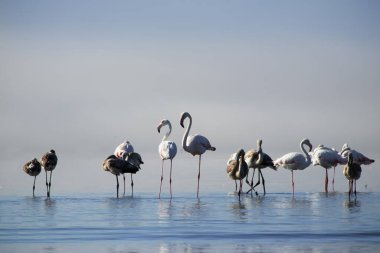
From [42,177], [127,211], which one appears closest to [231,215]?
[127,211]

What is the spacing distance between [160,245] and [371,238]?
3468 millimetres

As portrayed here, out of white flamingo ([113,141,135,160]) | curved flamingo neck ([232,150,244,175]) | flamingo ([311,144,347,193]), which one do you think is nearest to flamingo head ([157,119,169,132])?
white flamingo ([113,141,135,160])

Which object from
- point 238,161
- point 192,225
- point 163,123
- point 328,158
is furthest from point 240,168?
point 192,225

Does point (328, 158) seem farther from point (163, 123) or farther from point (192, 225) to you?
point (192, 225)

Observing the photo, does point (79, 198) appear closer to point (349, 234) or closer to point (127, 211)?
point (127, 211)

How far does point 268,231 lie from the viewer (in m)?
14.3

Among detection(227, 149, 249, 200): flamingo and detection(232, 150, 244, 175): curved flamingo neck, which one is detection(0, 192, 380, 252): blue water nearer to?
detection(227, 149, 249, 200): flamingo

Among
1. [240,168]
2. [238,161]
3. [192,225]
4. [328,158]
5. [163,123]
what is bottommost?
[192,225]

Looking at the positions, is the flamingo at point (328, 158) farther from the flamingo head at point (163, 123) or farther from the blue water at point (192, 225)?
the blue water at point (192, 225)

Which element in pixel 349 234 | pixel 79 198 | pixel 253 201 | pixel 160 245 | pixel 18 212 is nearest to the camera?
pixel 160 245

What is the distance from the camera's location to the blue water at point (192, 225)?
41.7ft

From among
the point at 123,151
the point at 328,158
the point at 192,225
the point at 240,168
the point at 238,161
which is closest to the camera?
the point at 192,225

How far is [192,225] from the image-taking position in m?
Result: 15.5

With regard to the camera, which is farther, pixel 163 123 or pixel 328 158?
pixel 163 123
